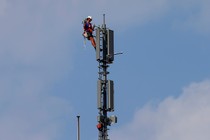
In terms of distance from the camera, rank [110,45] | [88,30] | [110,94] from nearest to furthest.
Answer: [110,94] < [110,45] < [88,30]

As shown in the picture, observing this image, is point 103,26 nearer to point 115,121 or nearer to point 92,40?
point 92,40

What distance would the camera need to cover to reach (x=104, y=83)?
11644 centimetres

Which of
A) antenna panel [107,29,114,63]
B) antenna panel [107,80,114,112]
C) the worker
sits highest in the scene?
the worker

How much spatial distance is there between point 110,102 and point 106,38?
7.29 m

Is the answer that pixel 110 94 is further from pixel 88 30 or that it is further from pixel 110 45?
pixel 88 30

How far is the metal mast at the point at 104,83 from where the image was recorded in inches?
4505

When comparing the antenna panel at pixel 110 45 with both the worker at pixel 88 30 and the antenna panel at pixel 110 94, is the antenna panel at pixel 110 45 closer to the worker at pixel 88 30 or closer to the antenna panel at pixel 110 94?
the worker at pixel 88 30

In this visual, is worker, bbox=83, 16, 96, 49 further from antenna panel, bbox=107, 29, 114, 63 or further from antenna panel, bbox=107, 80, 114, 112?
antenna panel, bbox=107, 80, 114, 112

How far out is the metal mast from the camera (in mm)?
114438

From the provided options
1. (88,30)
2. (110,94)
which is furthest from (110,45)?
(110,94)

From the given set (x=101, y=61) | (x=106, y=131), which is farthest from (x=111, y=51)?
(x=106, y=131)

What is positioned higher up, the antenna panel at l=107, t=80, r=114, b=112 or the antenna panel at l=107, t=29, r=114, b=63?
the antenna panel at l=107, t=29, r=114, b=63

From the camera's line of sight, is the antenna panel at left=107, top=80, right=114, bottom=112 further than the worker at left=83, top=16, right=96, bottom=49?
No

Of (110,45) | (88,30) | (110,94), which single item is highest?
(88,30)
